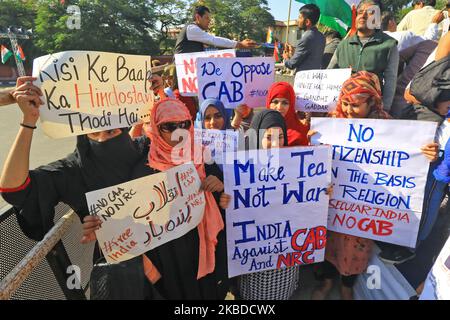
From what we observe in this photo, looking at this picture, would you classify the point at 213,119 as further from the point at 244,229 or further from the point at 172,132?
the point at 244,229

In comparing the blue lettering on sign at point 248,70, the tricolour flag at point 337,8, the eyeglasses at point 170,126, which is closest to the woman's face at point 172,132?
the eyeglasses at point 170,126

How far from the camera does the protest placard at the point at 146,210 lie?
63.5 inches

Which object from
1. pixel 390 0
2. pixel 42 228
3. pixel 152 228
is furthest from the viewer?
pixel 390 0

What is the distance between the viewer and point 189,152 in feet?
6.31

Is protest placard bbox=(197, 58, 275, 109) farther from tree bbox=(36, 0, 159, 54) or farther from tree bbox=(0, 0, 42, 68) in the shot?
tree bbox=(0, 0, 42, 68)

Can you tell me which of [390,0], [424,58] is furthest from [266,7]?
[424,58]

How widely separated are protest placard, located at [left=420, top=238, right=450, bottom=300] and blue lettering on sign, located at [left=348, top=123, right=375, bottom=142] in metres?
0.82

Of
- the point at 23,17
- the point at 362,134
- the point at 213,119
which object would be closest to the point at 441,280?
the point at 362,134

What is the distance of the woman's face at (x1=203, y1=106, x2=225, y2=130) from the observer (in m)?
2.74

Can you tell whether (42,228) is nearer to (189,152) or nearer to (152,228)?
(152,228)

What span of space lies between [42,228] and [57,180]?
269mm

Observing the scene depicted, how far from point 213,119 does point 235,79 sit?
59cm

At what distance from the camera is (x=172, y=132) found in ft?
6.19

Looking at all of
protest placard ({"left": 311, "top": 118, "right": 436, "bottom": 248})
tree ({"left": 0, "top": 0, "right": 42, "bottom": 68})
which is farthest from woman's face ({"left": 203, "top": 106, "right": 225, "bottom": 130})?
tree ({"left": 0, "top": 0, "right": 42, "bottom": 68})
